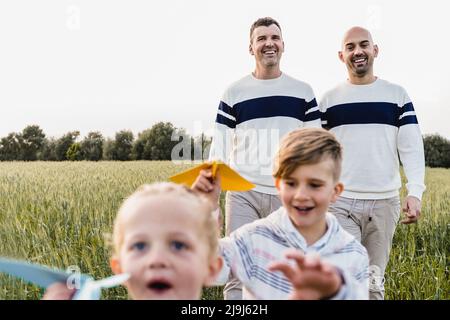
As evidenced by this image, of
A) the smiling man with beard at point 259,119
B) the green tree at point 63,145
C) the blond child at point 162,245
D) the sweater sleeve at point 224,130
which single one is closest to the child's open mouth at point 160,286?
the blond child at point 162,245

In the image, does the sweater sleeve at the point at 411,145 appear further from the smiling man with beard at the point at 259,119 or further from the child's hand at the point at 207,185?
the child's hand at the point at 207,185

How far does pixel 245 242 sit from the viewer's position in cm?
182

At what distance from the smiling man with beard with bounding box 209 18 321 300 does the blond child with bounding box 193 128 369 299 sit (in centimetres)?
120

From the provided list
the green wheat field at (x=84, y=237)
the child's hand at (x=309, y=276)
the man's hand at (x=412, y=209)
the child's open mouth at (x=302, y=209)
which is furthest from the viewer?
the green wheat field at (x=84, y=237)

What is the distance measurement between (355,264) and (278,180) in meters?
0.37

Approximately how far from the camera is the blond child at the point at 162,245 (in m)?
1.24

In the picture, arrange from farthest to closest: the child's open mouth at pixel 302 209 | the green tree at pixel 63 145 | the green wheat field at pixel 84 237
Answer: the green tree at pixel 63 145
the green wheat field at pixel 84 237
the child's open mouth at pixel 302 209

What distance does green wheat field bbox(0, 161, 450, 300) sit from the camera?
345 cm

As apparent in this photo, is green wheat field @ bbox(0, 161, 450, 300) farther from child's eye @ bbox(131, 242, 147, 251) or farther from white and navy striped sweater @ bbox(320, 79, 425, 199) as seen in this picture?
child's eye @ bbox(131, 242, 147, 251)

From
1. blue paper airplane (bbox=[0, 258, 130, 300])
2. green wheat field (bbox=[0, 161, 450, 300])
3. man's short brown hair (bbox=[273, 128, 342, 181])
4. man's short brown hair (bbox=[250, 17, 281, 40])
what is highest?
man's short brown hair (bbox=[250, 17, 281, 40])

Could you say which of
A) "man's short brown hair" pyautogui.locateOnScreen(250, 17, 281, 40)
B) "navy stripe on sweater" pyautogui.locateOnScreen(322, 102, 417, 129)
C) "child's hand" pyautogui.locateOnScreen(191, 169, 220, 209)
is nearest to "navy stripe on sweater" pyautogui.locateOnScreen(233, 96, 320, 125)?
"navy stripe on sweater" pyautogui.locateOnScreen(322, 102, 417, 129)
